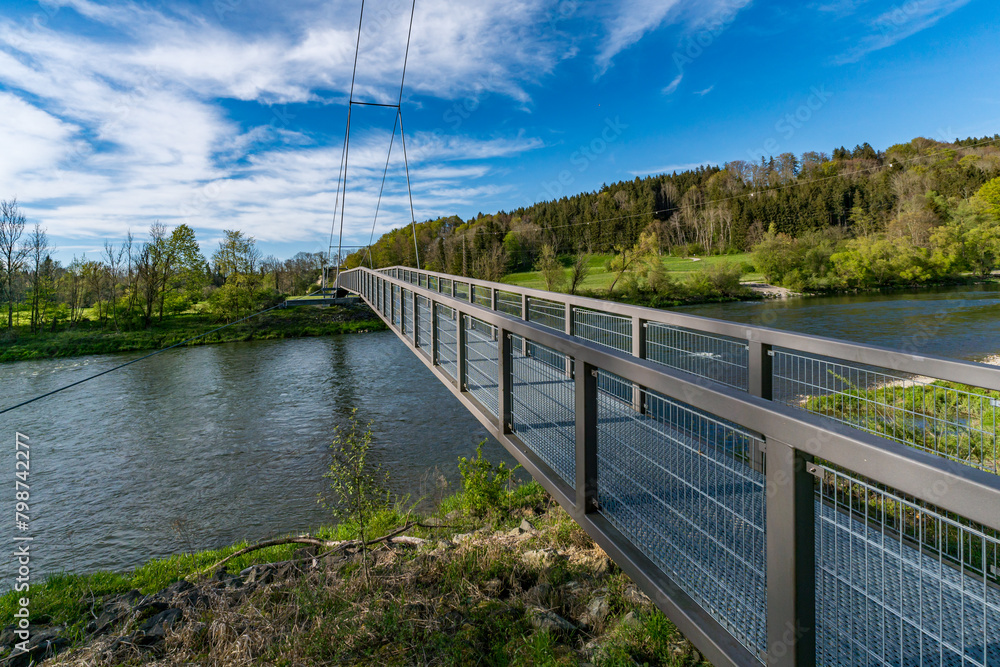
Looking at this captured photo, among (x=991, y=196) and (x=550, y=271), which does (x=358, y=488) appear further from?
(x=991, y=196)

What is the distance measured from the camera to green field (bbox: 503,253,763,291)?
135 ft

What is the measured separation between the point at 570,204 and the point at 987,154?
3698 cm

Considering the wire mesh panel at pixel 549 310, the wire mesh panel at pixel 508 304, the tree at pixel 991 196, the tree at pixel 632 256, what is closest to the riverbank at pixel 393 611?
the wire mesh panel at pixel 549 310

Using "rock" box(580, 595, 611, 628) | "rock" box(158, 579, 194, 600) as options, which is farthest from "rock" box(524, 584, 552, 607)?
"rock" box(158, 579, 194, 600)

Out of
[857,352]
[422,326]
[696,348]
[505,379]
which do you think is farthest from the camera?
[422,326]

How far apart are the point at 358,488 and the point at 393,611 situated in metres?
→ 1.48

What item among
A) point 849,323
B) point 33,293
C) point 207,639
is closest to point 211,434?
point 207,639

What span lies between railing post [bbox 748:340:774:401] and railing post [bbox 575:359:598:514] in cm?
128

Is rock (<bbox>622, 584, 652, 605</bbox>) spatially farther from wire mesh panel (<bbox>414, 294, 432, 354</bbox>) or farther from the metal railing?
wire mesh panel (<bbox>414, 294, 432, 354</bbox>)

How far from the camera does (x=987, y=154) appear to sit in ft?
131

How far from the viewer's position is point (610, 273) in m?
46.1

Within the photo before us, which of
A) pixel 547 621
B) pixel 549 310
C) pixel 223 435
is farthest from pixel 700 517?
pixel 223 435

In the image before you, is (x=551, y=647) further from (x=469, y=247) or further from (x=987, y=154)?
(x=987, y=154)

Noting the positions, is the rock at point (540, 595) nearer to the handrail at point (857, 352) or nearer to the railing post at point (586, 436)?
the railing post at point (586, 436)
